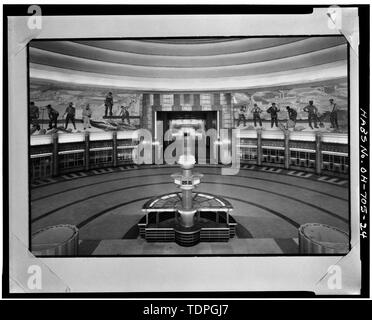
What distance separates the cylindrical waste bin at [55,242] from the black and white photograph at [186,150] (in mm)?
19

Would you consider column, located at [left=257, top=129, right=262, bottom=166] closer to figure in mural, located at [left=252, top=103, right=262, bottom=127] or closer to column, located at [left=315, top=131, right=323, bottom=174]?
figure in mural, located at [left=252, top=103, right=262, bottom=127]

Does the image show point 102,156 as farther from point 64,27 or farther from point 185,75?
point 64,27

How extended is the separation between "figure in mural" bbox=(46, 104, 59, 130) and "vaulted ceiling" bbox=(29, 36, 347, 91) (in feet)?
2.37

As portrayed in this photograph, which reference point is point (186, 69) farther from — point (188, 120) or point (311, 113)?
point (311, 113)

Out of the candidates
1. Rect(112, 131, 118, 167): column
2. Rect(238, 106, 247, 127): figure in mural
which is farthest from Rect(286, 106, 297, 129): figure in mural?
Rect(112, 131, 118, 167): column

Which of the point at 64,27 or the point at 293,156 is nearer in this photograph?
the point at 64,27

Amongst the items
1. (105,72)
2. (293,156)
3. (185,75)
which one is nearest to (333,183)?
(293,156)

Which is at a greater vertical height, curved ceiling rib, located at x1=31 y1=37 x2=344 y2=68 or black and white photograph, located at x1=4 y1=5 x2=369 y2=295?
curved ceiling rib, located at x1=31 y1=37 x2=344 y2=68

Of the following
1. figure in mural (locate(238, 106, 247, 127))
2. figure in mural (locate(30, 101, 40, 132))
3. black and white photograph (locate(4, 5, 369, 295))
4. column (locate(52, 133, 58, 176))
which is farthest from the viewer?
figure in mural (locate(238, 106, 247, 127))

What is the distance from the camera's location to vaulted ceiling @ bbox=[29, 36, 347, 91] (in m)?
5.05

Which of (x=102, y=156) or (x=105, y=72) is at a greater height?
(x=105, y=72)

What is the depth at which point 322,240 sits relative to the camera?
2645mm
